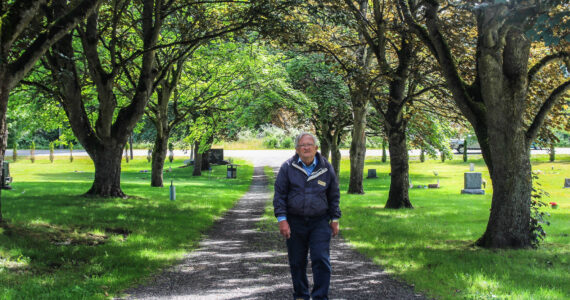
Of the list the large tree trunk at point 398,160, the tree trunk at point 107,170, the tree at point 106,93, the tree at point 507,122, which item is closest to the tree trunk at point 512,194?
the tree at point 507,122

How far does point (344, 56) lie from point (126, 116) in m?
7.28

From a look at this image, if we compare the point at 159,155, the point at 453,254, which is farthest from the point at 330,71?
the point at 453,254

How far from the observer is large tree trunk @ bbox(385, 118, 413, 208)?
638 inches

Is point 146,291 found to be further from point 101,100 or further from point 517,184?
point 101,100

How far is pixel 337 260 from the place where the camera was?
27.0 ft

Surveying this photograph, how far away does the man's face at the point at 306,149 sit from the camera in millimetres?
5379

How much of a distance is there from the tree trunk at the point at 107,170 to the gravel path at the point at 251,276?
283 inches

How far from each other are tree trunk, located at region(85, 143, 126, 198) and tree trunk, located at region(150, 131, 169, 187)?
6.75 m

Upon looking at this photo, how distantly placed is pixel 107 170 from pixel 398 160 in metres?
9.41

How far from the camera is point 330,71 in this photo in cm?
1792

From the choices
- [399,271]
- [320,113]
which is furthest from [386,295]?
[320,113]

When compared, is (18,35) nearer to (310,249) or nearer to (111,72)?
(310,249)

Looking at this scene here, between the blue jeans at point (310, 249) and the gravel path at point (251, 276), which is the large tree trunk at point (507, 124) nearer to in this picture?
the gravel path at point (251, 276)

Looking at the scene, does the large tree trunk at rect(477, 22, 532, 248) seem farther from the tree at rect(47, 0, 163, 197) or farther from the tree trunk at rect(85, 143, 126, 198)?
the tree trunk at rect(85, 143, 126, 198)
